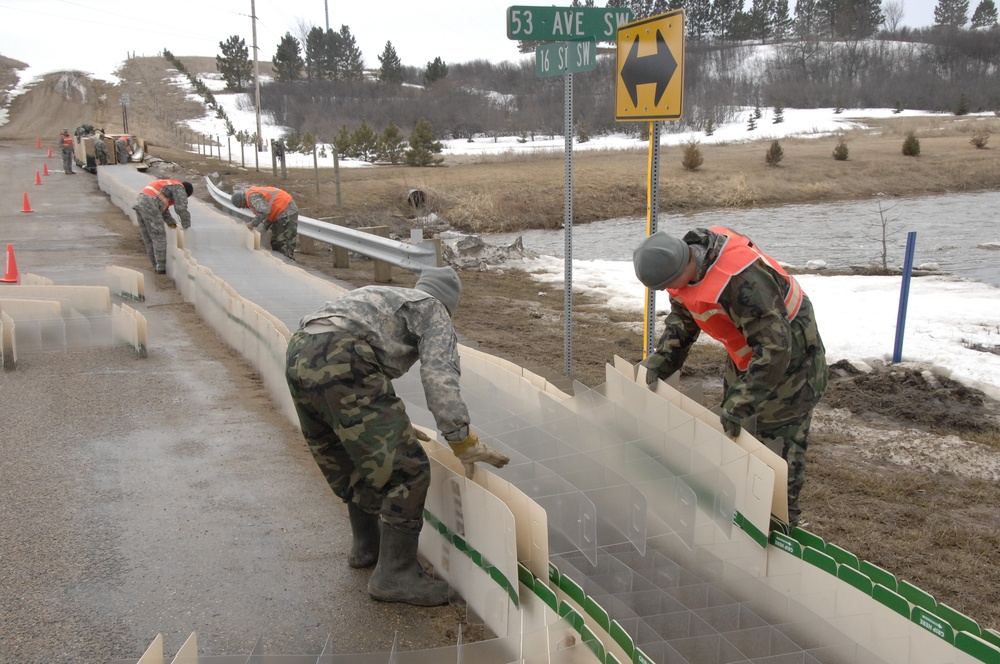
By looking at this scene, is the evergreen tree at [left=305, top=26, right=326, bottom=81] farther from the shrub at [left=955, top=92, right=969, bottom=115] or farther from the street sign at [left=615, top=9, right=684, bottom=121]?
the street sign at [left=615, top=9, right=684, bottom=121]

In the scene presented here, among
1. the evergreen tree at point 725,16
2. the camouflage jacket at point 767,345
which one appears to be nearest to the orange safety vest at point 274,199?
the camouflage jacket at point 767,345

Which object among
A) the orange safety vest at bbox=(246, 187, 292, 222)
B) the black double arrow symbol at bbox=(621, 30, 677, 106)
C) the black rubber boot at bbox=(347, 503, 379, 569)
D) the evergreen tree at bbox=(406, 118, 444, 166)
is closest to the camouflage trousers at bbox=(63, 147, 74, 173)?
the evergreen tree at bbox=(406, 118, 444, 166)

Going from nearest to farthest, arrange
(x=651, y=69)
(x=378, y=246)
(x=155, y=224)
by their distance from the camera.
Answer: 1. (x=651, y=69)
2. (x=378, y=246)
3. (x=155, y=224)

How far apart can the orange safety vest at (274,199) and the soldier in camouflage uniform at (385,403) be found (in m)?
8.86

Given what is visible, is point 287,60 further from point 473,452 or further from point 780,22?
point 473,452

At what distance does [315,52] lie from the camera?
260 feet

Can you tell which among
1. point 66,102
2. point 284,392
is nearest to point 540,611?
point 284,392

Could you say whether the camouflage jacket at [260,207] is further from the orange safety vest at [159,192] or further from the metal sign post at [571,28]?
the metal sign post at [571,28]

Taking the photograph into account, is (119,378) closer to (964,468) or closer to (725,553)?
(725,553)

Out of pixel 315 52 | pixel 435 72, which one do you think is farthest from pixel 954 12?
pixel 315 52

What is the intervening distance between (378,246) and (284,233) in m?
2.56

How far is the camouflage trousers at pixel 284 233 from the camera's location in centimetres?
1238

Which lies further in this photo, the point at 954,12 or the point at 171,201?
the point at 954,12

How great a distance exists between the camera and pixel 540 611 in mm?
3115
